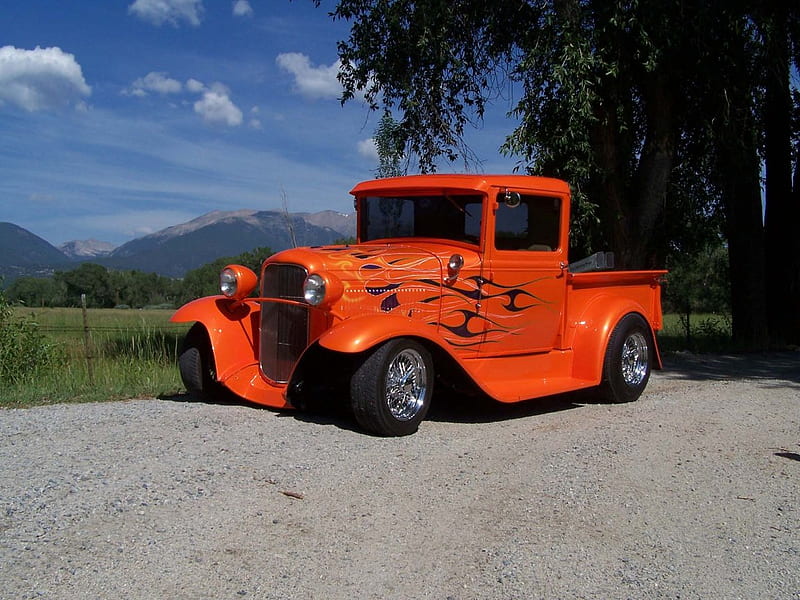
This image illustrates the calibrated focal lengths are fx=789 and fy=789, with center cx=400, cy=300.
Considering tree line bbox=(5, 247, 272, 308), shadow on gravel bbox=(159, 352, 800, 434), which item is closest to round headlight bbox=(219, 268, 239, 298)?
shadow on gravel bbox=(159, 352, 800, 434)

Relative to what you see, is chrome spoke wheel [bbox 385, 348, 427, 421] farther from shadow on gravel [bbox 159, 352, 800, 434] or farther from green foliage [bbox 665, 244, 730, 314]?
green foliage [bbox 665, 244, 730, 314]

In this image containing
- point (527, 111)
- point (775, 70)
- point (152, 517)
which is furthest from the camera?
point (775, 70)

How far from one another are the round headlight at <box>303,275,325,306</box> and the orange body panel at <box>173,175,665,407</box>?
1.6 inches

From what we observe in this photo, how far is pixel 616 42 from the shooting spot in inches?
427

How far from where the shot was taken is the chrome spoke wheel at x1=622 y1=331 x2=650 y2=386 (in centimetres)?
806

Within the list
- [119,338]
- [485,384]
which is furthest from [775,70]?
[119,338]

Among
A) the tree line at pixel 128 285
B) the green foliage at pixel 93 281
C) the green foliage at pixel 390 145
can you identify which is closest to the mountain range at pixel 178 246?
the tree line at pixel 128 285

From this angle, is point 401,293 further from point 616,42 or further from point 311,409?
point 616,42

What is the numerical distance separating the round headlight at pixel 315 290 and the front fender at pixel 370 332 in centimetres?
27

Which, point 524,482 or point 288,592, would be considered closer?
point 288,592

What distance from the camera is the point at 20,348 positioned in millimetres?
9672

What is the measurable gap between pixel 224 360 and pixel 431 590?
4.18 metres

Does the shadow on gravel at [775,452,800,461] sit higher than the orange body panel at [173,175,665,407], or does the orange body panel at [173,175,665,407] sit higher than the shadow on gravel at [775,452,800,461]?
the orange body panel at [173,175,665,407]

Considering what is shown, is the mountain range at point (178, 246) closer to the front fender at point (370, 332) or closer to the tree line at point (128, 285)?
the tree line at point (128, 285)
